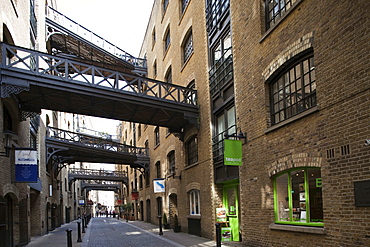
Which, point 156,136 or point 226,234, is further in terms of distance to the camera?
point 156,136

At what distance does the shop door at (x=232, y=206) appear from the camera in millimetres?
13719

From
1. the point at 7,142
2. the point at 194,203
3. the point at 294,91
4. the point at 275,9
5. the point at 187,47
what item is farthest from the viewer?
the point at 187,47

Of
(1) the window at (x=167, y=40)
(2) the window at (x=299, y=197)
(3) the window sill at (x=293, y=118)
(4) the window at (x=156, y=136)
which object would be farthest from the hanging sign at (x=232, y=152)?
(4) the window at (x=156, y=136)

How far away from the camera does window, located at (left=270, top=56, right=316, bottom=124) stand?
28.7ft

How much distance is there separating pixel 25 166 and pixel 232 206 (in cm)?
776

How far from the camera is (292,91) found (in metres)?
9.55

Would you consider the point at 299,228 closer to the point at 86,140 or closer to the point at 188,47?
the point at 188,47

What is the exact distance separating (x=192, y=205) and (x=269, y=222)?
808 cm

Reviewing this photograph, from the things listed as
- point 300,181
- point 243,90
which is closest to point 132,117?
point 243,90

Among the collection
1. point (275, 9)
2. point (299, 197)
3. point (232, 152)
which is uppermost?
point (275, 9)

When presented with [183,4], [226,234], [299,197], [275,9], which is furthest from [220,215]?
[183,4]

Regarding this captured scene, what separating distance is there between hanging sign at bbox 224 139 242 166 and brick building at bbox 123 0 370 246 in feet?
0.95

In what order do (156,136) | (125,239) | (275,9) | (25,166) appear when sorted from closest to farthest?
(275,9)
(25,166)
(125,239)
(156,136)

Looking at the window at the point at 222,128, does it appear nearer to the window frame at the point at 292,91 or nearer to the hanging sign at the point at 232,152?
the hanging sign at the point at 232,152
